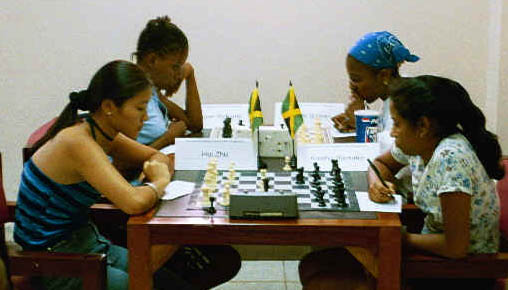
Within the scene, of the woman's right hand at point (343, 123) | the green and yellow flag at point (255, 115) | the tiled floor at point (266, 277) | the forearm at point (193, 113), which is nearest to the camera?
the green and yellow flag at point (255, 115)

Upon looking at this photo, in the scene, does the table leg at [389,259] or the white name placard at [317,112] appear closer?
the table leg at [389,259]

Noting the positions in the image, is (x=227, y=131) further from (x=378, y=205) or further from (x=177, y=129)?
(x=378, y=205)

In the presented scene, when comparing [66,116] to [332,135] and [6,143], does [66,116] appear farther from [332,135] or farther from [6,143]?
[6,143]

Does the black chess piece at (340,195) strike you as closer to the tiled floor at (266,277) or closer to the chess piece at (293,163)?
the chess piece at (293,163)

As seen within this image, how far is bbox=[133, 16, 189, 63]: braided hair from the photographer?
10.6 ft

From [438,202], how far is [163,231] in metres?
0.88

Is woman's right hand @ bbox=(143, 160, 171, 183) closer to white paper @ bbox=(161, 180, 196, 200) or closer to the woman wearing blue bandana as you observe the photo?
white paper @ bbox=(161, 180, 196, 200)

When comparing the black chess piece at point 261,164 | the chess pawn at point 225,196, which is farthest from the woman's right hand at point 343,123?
the chess pawn at point 225,196

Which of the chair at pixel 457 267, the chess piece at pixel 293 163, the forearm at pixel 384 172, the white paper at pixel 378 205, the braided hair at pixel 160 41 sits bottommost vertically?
the chair at pixel 457 267

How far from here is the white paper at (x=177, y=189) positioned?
2369 mm

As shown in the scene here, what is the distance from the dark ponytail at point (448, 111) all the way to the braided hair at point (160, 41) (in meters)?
1.32

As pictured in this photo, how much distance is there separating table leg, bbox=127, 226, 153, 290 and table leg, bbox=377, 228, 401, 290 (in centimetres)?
70

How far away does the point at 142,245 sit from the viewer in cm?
211

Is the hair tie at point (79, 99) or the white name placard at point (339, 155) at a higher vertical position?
the hair tie at point (79, 99)
